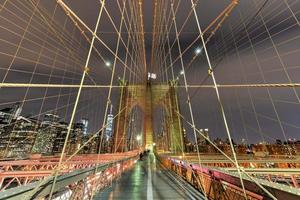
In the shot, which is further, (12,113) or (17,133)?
(17,133)

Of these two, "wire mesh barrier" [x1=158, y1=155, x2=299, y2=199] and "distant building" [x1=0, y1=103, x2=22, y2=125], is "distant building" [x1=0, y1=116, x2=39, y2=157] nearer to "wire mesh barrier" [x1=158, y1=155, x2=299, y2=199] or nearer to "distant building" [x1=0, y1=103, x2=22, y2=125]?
"distant building" [x1=0, y1=103, x2=22, y2=125]

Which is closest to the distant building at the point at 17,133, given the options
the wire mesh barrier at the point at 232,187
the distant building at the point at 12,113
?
the distant building at the point at 12,113

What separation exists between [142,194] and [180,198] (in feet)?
2.51

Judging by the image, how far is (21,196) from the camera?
1.12m

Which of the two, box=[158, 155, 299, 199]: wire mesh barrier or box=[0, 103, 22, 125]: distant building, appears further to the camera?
box=[0, 103, 22, 125]: distant building

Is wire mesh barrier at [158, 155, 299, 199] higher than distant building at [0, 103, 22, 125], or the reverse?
distant building at [0, 103, 22, 125]

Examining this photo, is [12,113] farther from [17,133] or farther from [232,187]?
[232,187]

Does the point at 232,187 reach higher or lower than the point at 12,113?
lower

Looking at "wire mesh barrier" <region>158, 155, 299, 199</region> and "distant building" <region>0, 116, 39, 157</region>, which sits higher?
"distant building" <region>0, 116, 39, 157</region>

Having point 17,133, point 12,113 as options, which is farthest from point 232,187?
point 17,133

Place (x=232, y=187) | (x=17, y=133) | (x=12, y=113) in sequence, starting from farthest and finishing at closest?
(x=17, y=133)
(x=12, y=113)
(x=232, y=187)

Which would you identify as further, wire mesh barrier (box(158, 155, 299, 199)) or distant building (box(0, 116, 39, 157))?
distant building (box(0, 116, 39, 157))

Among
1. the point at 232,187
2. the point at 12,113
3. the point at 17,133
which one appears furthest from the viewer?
the point at 17,133

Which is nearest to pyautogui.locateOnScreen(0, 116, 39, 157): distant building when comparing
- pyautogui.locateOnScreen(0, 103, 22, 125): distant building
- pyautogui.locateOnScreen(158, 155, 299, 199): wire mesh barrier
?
pyautogui.locateOnScreen(0, 103, 22, 125): distant building
